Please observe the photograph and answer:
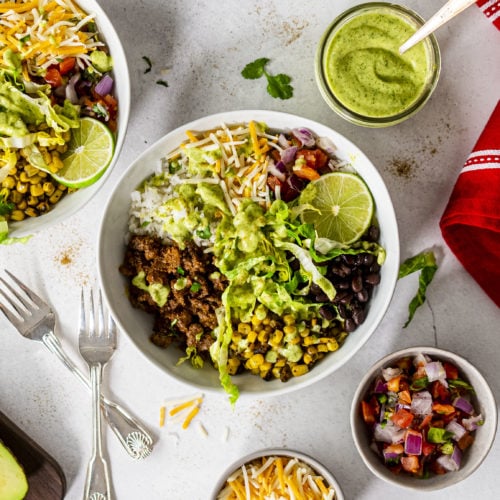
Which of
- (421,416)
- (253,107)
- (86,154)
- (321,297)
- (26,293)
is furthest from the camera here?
(26,293)

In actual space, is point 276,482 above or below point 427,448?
above

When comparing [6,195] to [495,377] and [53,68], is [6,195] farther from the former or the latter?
[495,377]

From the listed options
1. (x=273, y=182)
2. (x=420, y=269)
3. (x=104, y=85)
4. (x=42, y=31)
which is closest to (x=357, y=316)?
(x=420, y=269)

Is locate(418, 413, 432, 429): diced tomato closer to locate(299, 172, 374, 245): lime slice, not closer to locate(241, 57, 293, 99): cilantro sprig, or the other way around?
locate(299, 172, 374, 245): lime slice

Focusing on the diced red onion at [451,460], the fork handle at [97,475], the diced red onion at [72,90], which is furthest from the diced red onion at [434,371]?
the diced red onion at [72,90]

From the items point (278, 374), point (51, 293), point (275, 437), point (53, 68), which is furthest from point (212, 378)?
point (53, 68)

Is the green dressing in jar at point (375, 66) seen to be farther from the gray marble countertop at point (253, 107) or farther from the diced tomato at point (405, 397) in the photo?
the diced tomato at point (405, 397)

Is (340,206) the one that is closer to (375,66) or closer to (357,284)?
(357,284)
